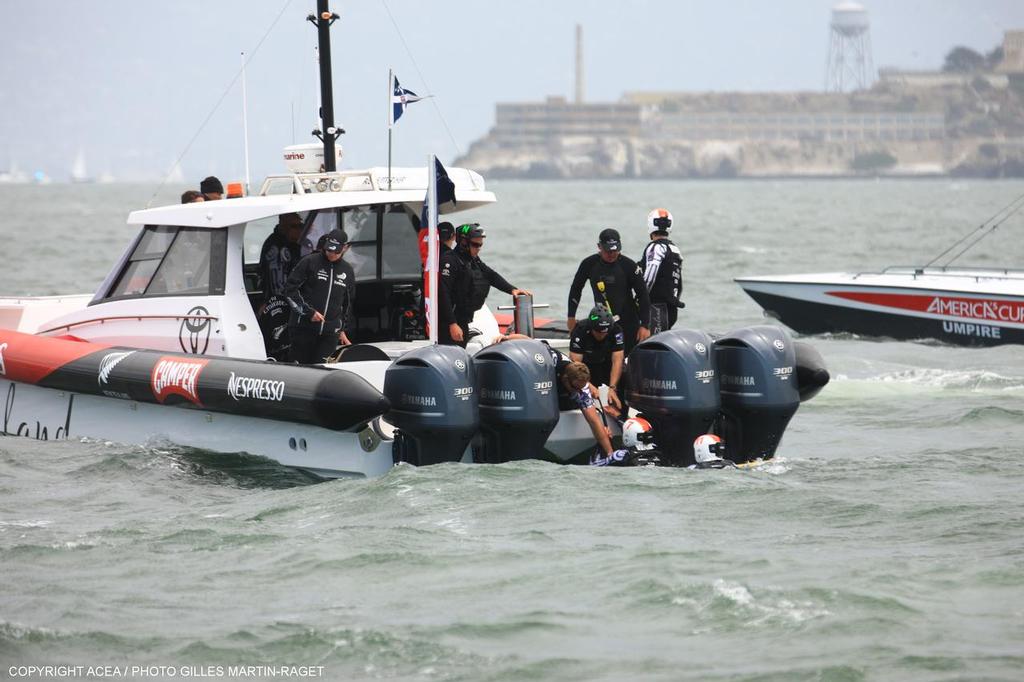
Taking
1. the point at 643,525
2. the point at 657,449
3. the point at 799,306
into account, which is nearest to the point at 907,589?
the point at 643,525

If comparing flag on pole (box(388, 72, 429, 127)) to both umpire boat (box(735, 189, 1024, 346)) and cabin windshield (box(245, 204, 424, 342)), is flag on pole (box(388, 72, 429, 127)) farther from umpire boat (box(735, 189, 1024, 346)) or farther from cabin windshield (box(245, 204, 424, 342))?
umpire boat (box(735, 189, 1024, 346))

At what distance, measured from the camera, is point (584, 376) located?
931 cm

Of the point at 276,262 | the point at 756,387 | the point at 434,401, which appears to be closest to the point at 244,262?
the point at 276,262

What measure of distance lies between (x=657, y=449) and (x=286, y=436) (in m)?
2.37

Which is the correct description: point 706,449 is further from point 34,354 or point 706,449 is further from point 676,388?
point 34,354

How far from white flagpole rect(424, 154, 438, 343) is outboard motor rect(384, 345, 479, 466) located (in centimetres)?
49

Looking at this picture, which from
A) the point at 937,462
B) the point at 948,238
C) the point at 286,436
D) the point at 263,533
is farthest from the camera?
the point at 948,238

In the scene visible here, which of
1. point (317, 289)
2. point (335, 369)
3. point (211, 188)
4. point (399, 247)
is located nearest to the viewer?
point (335, 369)

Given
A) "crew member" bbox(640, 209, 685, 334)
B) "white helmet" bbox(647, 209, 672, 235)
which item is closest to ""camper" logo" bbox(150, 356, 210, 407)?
"crew member" bbox(640, 209, 685, 334)

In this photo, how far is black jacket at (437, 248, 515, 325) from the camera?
34.0ft

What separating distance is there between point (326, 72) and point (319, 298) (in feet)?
7.28

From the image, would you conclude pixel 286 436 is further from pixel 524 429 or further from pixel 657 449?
pixel 657 449

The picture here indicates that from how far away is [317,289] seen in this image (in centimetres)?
988

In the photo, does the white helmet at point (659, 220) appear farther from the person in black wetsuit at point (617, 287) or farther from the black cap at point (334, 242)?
the black cap at point (334, 242)
